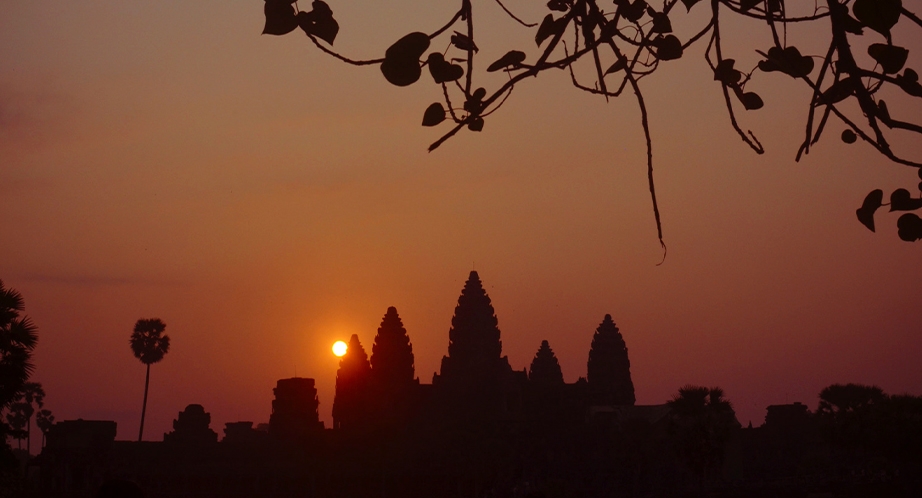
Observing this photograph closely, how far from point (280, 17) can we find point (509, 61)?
867mm

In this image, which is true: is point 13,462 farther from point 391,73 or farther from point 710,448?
point 710,448

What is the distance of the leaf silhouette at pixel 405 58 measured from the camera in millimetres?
3715

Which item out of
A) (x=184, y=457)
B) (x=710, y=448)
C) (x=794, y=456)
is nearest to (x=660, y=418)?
(x=794, y=456)

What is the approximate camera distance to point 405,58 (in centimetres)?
373

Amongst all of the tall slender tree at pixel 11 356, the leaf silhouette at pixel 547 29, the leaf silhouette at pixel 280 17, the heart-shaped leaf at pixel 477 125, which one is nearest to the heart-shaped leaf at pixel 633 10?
the leaf silhouette at pixel 547 29

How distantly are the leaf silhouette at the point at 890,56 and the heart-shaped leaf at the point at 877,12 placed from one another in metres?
0.49

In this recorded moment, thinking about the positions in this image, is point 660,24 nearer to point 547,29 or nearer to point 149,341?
point 547,29

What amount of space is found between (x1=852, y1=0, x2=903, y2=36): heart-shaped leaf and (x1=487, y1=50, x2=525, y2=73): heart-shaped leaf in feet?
4.03


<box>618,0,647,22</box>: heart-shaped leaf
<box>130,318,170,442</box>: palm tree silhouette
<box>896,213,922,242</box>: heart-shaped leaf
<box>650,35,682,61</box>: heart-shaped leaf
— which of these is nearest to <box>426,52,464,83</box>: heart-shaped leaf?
<box>618,0,647,22</box>: heart-shaped leaf

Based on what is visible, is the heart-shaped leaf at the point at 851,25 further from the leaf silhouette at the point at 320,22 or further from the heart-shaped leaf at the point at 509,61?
the leaf silhouette at the point at 320,22

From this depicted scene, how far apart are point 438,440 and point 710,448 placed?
612 inches

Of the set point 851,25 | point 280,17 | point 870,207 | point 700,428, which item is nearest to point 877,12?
point 851,25

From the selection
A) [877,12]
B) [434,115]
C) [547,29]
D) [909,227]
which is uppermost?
[547,29]

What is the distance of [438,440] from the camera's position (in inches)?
2343
